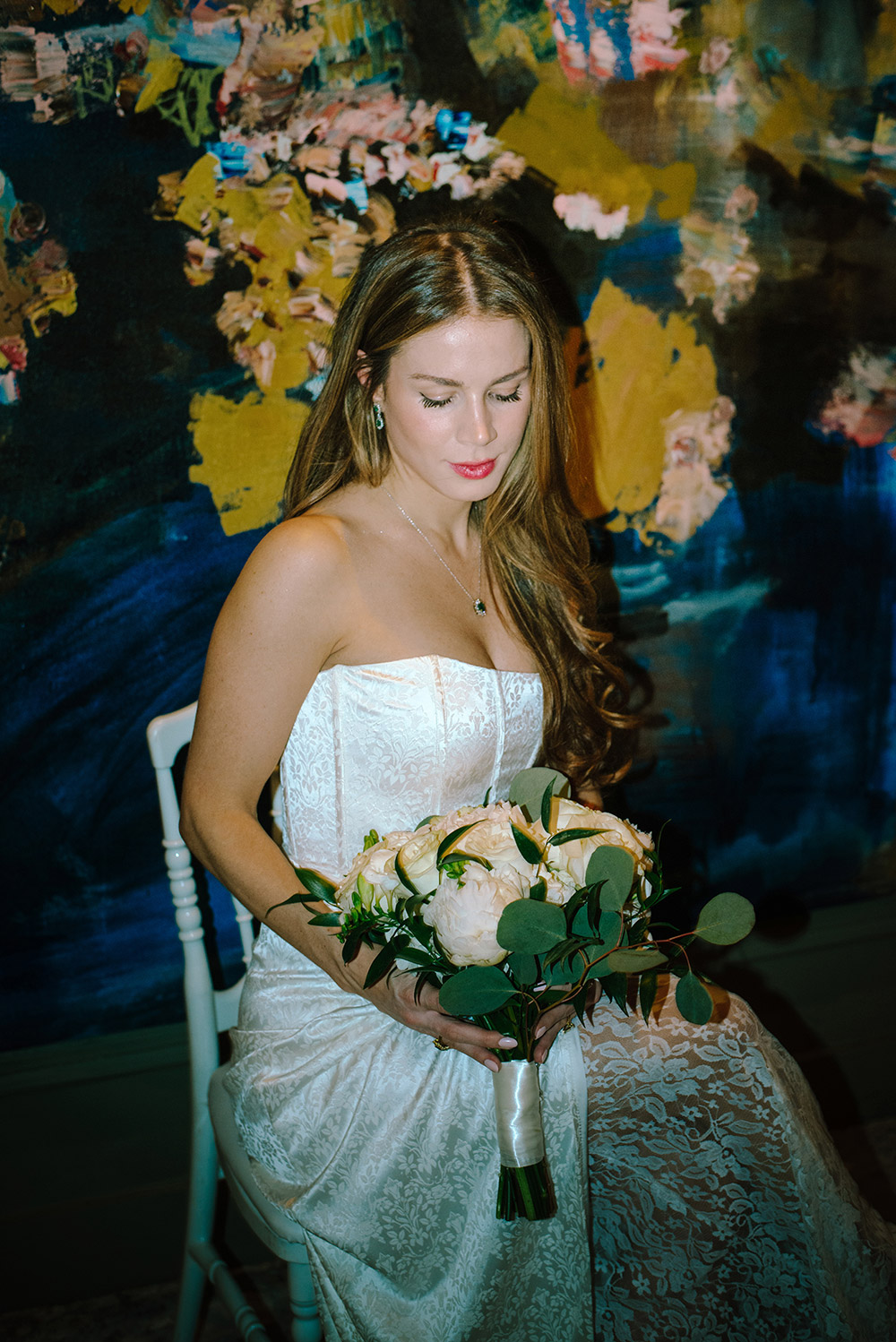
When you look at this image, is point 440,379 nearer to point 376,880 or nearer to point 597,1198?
point 376,880

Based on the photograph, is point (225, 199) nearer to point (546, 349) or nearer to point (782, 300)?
point (546, 349)

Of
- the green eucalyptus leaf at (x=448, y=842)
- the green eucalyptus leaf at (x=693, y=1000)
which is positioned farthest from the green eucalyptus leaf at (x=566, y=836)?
the green eucalyptus leaf at (x=693, y=1000)

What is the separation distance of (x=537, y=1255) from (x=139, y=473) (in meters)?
1.58

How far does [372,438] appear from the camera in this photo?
176 centimetres

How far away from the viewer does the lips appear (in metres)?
1.62

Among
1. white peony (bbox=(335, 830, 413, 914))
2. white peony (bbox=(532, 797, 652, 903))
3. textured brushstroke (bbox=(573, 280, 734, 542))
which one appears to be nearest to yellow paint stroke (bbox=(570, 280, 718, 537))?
textured brushstroke (bbox=(573, 280, 734, 542))

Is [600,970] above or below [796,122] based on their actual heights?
below

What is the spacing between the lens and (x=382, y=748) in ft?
5.32

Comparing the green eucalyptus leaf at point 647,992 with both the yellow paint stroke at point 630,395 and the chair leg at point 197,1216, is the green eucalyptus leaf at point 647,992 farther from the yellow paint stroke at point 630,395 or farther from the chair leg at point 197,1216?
the yellow paint stroke at point 630,395

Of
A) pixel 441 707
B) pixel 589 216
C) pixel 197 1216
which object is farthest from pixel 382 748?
pixel 589 216

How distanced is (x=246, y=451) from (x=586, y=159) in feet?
3.24

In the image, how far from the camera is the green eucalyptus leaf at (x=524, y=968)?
1.16 m

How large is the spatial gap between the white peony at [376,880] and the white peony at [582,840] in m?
0.19

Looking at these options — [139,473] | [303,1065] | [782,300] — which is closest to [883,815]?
[782,300]
